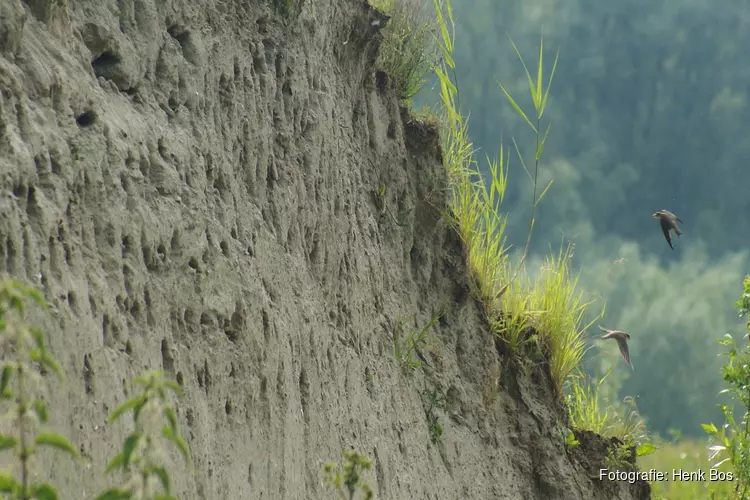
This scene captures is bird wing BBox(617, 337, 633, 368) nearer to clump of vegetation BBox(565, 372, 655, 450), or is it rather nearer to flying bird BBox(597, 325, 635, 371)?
flying bird BBox(597, 325, 635, 371)

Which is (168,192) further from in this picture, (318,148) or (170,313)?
(318,148)

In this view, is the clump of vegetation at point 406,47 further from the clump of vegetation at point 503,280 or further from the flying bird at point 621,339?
the flying bird at point 621,339

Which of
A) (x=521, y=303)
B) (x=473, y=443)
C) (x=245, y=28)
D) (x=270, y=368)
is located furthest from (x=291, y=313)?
(x=521, y=303)

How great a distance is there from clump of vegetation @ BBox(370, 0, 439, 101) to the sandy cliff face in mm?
257

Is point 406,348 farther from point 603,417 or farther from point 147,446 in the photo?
point 147,446

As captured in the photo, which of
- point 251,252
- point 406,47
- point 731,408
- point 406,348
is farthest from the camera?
point 731,408

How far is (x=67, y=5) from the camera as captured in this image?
2889 millimetres

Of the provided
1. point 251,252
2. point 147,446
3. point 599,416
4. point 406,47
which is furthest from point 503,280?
point 147,446

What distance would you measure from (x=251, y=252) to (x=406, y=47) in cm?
285

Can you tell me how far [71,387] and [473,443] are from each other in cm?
367

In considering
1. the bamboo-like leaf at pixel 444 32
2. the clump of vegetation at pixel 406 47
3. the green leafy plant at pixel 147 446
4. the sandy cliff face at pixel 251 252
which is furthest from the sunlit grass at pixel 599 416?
the green leafy plant at pixel 147 446

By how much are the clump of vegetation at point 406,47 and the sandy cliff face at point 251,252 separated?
257 millimetres

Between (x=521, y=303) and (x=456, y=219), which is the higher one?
(x=456, y=219)

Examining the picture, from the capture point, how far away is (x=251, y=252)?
376cm
